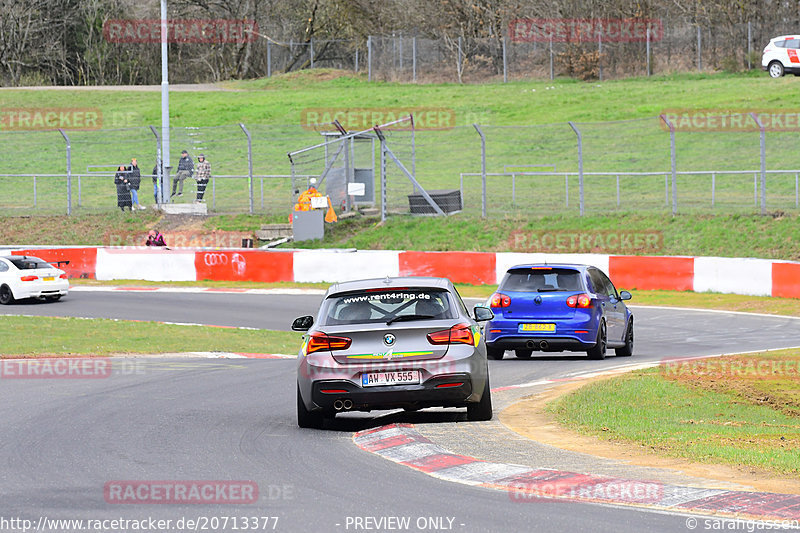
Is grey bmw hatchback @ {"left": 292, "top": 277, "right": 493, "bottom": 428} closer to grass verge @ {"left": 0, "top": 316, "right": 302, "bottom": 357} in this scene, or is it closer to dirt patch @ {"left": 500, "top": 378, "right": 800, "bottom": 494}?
dirt patch @ {"left": 500, "top": 378, "right": 800, "bottom": 494}

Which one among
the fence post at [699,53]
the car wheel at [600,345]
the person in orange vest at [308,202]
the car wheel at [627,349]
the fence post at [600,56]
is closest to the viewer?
the car wheel at [600,345]

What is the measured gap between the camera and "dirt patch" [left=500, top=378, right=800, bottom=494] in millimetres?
8000

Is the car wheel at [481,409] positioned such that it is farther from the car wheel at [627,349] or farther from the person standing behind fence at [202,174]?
the person standing behind fence at [202,174]

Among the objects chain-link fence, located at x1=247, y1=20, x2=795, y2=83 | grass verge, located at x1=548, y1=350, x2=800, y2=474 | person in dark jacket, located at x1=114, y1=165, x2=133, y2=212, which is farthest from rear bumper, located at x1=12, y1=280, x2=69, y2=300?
chain-link fence, located at x1=247, y1=20, x2=795, y2=83

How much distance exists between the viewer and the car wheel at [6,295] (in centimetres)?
2742

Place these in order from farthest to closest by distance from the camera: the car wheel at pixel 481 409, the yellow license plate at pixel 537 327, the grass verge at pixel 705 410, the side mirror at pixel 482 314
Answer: the yellow license plate at pixel 537 327 < the side mirror at pixel 482 314 < the car wheel at pixel 481 409 < the grass verge at pixel 705 410

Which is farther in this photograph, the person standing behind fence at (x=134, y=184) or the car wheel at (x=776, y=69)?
the car wheel at (x=776, y=69)

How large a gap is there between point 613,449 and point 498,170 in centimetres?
3278

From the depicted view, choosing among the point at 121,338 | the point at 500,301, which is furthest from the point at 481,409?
the point at 121,338

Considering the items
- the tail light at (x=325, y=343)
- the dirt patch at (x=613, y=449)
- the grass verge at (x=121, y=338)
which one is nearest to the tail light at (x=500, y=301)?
the grass verge at (x=121, y=338)

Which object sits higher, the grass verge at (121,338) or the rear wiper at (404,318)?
the rear wiper at (404,318)

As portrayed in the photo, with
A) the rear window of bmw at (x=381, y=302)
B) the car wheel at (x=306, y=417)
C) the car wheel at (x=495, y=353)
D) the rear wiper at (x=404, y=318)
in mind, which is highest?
the rear window of bmw at (x=381, y=302)

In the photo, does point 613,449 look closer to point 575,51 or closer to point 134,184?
point 134,184

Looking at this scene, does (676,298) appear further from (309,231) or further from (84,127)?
(84,127)
